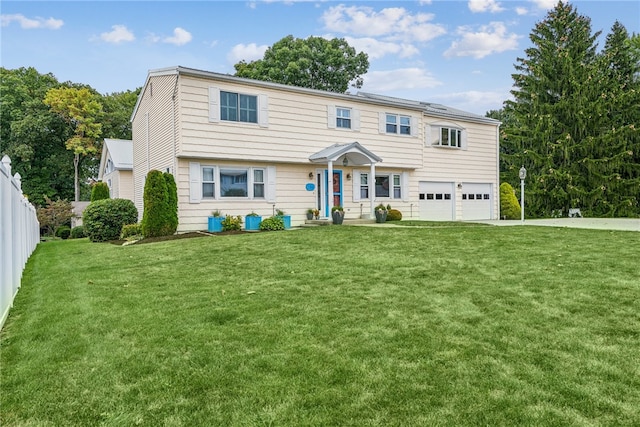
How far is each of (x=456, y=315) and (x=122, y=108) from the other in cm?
3866

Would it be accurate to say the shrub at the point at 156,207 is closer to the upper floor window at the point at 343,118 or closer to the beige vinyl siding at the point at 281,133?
the beige vinyl siding at the point at 281,133

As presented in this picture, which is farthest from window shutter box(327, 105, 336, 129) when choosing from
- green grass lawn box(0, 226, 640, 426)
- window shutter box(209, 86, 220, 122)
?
green grass lawn box(0, 226, 640, 426)

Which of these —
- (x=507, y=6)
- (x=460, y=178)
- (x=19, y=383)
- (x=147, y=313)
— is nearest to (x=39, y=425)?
(x=19, y=383)

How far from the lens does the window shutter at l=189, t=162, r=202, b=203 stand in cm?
1416

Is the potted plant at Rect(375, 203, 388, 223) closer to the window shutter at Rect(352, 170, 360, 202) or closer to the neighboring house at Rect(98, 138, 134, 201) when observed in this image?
the window shutter at Rect(352, 170, 360, 202)

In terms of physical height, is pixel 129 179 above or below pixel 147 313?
above

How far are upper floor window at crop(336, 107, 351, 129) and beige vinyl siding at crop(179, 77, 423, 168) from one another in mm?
244

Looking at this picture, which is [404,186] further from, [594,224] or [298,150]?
[594,224]

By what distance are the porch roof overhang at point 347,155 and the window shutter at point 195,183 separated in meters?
4.31

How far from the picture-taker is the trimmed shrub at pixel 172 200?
515 inches

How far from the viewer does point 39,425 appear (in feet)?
7.80

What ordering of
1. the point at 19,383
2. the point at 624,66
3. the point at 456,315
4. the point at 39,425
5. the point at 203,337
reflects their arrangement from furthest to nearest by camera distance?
the point at 624,66 < the point at 456,315 < the point at 203,337 < the point at 19,383 < the point at 39,425

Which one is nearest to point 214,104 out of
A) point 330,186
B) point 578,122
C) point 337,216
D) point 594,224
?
point 330,186

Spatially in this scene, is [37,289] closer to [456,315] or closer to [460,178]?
[456,315]
